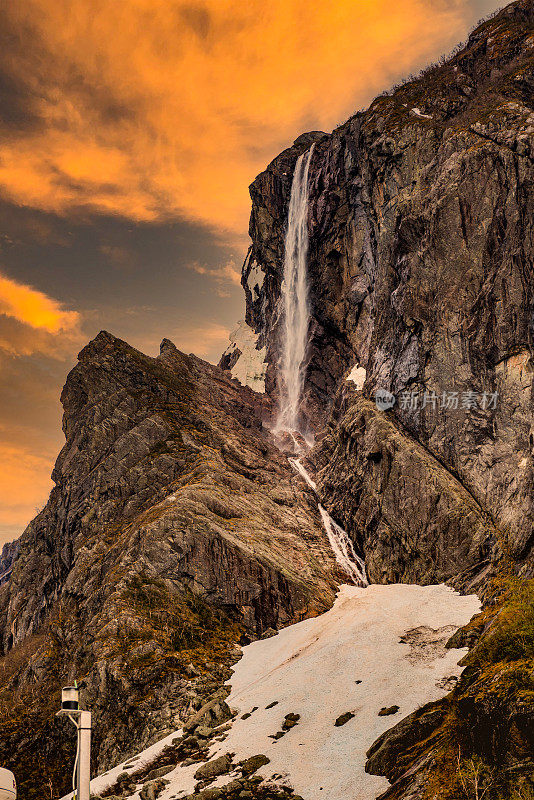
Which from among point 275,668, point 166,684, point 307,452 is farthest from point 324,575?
point 307,452

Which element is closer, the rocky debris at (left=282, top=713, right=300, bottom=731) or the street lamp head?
the street lamp head

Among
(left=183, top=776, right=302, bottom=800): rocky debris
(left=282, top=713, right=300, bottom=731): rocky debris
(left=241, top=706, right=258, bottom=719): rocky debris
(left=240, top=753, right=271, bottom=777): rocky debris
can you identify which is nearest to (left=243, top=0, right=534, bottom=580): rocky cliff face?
(left=282, top=713, right=300, bottom=731): rocky debris

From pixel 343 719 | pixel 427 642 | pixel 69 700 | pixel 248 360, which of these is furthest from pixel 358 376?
pixel 69 700

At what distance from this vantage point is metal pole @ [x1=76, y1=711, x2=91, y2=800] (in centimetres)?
1182

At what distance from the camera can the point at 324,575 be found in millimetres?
56625

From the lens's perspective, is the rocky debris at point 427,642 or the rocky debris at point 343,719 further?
the rocky debris at point 427,642

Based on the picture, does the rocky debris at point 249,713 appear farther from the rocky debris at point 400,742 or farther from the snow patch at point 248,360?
the snow patch at point 248,360

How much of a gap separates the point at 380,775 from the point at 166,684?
24.5m

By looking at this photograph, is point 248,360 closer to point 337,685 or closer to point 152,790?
point 337,685

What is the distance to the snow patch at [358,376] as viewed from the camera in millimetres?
77562

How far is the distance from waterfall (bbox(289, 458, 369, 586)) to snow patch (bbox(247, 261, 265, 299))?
269ft

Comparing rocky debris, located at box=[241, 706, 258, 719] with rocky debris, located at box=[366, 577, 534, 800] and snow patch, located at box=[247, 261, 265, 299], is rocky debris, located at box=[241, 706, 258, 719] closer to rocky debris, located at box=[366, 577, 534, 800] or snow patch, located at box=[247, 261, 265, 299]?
rocky debris, located at box=[366, 577, 534, 800]

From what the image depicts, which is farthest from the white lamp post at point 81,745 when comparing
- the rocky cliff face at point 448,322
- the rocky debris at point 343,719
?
the rocky cliff face at point 448,322

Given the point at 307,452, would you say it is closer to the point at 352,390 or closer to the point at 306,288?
the point at 352,390
